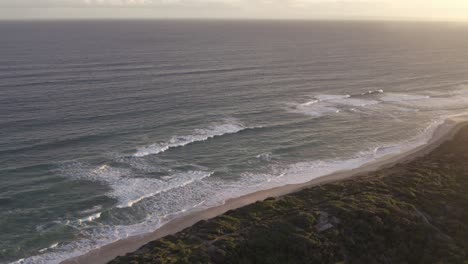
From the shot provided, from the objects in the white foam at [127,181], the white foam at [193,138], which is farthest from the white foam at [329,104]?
the white foam at [127,181]

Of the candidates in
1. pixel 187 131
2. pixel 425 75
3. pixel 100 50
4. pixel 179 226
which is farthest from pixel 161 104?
pixel 100 50

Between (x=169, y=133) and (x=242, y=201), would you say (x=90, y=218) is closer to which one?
(x=242, y=201)

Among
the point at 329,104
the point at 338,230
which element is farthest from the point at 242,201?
the point at 329,104

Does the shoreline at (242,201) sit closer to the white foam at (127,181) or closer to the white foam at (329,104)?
the white foam at (127,181)

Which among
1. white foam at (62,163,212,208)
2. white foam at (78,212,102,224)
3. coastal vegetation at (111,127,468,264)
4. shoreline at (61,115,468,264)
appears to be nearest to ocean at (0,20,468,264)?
white foam at (78,212,102,224)

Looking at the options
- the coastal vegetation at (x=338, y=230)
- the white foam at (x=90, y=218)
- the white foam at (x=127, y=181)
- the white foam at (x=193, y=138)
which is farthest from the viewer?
the white foam at (x=193, y=138)
